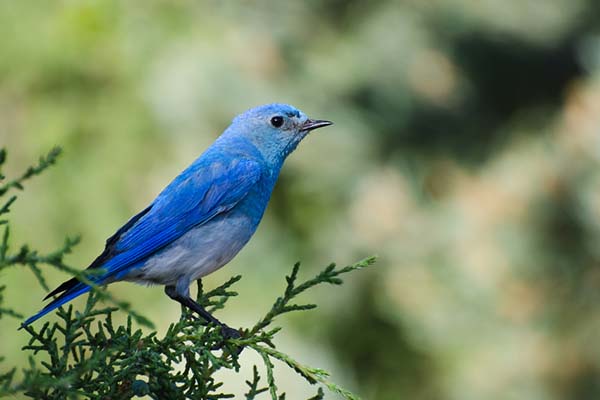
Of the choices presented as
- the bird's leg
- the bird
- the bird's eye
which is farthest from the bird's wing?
the bird's eye

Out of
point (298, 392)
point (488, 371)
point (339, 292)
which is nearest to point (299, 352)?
point (298, 392)

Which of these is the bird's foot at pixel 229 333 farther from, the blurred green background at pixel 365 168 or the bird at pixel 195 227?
the blurred green background at pixel 365 168

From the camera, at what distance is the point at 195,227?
12.4ft

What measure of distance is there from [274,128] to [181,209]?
0.71 m

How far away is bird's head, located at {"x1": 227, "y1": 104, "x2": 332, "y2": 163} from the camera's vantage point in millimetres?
4234

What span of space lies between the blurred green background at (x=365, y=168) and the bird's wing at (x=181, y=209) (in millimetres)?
3928

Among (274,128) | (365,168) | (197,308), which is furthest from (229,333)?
(365,168)

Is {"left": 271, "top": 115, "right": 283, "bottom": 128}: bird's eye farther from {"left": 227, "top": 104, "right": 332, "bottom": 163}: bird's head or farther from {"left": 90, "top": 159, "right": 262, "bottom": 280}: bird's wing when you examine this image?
{"left": 90, "top": 159, "right": 262, "bottom": 280}: bird's wing

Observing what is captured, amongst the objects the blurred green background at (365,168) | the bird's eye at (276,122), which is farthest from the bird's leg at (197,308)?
the blurred green background at (365,168)

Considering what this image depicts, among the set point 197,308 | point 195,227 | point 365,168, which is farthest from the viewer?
point 365,168

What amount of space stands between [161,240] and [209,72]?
17.0 ft

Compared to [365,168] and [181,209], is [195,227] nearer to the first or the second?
[181,209]

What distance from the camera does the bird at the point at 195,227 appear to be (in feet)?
12.0

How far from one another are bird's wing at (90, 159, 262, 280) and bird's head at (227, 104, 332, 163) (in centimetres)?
24
